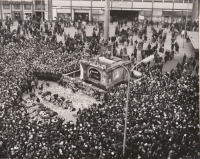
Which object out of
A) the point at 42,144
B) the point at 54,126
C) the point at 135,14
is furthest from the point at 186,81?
the point at 135,14

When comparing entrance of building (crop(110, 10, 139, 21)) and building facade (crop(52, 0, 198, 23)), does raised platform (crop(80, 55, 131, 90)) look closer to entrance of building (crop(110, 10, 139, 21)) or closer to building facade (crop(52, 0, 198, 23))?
building facade (crop(52, 0, 198, 23))

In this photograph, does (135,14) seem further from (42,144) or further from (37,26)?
(42,144)

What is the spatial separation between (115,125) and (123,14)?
45260 mm

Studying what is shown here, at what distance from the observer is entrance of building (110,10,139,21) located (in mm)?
59312

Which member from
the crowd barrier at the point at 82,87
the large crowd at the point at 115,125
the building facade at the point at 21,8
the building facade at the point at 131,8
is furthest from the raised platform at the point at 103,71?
the building facade at the point at 131,8

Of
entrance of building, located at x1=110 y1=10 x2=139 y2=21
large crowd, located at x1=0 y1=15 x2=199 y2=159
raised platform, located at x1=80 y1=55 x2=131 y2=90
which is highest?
entrance of building, located at x1=110 y1=10 x2=139 y2=21

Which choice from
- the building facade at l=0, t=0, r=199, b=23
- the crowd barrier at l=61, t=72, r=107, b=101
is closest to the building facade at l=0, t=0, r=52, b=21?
the building facade at l=0, t=0, r=199, b=23

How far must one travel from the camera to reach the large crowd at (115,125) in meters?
16.4

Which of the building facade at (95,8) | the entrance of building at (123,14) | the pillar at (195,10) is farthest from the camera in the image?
the entrance of building at (123,14)

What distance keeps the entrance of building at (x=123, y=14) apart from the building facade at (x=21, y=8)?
12.2 meters

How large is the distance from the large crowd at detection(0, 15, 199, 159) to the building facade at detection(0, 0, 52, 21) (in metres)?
30.8

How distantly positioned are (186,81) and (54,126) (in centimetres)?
1210

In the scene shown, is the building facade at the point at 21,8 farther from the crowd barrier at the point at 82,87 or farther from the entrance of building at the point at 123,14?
the crowd barrier at the point at 82,87

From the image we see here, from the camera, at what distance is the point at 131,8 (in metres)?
57.3
